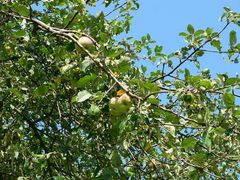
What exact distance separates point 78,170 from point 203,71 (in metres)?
1.20

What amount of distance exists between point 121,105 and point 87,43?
0.43 meters

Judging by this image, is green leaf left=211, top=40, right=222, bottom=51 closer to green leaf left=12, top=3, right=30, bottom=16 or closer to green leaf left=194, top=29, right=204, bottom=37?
green leaf left=194, top=29, right=204, bottom=37

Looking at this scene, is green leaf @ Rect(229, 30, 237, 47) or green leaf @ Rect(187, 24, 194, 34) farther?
green leaf @ Rect(187, 24, 194, 34)

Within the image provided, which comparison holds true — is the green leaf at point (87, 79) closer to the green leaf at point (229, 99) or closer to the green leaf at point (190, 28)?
the green leaf at point (229, 99)

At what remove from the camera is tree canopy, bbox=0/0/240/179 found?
2.02 m

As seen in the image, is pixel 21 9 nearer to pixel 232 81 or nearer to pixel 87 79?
pixel 87 79

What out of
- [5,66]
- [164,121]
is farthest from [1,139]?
[164,121]

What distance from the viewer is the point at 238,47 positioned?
2693 millimetres

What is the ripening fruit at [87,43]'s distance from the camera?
2211 millimetres

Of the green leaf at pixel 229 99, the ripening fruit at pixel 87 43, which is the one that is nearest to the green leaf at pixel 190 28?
the ripening fruit at pixel 87 43

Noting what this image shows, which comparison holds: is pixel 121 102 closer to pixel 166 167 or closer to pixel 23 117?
pixel 166 167

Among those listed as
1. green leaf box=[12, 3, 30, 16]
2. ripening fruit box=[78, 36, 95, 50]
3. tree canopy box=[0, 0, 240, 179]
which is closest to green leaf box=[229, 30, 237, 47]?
tree canopy box=[0, 0, 240, 179]

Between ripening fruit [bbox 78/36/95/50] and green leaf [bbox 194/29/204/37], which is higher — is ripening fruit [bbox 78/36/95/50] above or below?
below

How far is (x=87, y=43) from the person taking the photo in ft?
7.31
